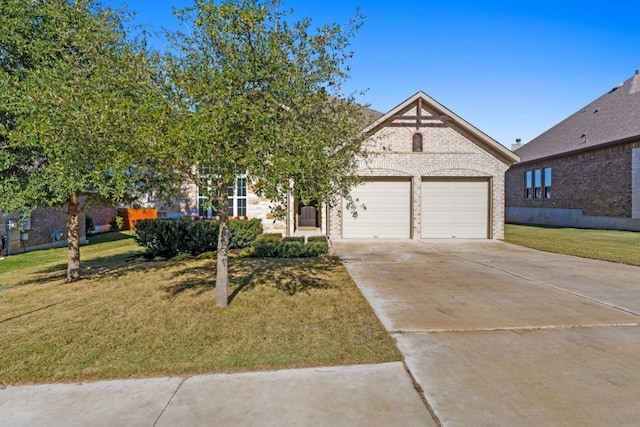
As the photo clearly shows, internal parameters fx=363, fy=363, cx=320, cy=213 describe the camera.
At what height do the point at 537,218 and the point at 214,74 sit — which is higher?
the point at 214,74

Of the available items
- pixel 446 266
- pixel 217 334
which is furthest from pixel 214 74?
pixel 446 266

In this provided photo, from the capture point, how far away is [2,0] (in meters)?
6.92

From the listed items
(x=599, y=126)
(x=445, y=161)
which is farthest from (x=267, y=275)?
(x=599, y=126)

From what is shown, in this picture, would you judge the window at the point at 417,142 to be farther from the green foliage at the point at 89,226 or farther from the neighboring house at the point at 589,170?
the green foliage at the point at 89,226

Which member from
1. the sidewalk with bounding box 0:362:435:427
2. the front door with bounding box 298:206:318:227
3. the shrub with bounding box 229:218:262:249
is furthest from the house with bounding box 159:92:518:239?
the sidewalk with bounding box 0:362:435:427

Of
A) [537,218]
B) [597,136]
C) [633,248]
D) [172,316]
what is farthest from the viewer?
[537,218]

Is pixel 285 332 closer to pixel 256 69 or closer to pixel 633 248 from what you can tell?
pixel 256 69

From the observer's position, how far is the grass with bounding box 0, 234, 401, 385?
13.7 feet

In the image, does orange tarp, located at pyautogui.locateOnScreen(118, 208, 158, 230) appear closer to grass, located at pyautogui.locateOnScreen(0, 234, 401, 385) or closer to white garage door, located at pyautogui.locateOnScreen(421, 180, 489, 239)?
grass, located at pyautogui.locateOnScreen(0, 234, 401, 385)

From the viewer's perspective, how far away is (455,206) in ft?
55.5

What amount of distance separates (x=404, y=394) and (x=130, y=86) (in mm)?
5202

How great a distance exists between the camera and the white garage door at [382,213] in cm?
1680

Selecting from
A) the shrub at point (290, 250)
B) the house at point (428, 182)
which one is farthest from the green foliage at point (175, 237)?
the house at point (428, 182)

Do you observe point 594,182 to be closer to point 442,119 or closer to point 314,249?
point 442,119
